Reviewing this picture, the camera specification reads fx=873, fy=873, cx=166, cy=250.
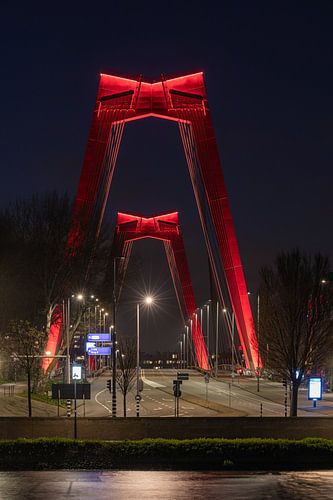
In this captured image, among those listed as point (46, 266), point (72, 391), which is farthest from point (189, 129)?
point (72, 391)

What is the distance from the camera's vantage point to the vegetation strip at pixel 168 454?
74.8ft

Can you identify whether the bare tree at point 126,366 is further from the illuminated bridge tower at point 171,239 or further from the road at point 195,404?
the illuminated bridge tower at point 171,239

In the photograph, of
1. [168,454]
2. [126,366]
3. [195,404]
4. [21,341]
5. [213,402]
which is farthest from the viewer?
[213,402]

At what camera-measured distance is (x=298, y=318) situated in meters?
38.7

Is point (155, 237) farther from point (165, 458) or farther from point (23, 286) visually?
point (165, 458)

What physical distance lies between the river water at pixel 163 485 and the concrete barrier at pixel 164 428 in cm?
402

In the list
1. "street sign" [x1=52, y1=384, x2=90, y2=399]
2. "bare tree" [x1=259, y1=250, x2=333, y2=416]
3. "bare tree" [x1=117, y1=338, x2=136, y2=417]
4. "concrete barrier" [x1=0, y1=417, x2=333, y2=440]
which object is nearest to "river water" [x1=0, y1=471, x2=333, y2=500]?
"concrete barrier" [x1=0, y1=417, x2=333, y2=440]

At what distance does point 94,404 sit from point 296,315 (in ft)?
55.0

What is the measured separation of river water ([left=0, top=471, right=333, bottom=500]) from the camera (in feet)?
58.4

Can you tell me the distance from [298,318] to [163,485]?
20.3 m

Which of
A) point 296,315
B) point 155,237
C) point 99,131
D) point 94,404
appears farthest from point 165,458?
point 155,237

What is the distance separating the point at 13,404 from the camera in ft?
151

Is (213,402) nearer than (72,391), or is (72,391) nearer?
(72,391)

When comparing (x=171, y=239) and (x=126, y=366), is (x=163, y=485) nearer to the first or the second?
(x=126, y=366)
